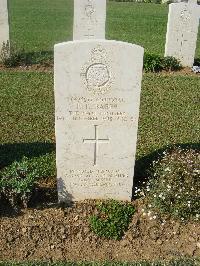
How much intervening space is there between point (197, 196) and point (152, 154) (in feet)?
6.07

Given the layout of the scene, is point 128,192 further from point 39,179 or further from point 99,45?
point 99,45

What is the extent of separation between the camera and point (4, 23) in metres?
12.8

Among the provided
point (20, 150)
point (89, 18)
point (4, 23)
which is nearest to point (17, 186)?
point (20, 150)

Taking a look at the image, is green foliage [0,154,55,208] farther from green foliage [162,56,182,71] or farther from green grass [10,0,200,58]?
green grass [10,0,200,58]

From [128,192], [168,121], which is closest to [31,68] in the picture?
[168,121]

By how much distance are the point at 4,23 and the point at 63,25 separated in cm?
916

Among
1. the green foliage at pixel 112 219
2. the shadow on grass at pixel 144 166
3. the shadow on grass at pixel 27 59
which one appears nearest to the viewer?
the green foliage at pixel 112 219

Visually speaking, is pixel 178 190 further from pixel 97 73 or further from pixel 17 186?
pixel 17 186

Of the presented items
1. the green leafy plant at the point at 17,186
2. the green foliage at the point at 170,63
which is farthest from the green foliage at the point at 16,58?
the green leafy plant at the point at 17,186

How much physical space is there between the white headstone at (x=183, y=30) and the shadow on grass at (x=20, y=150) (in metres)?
7.29

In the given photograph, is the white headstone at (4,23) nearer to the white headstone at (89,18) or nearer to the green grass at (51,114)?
the green grass at (51,114)

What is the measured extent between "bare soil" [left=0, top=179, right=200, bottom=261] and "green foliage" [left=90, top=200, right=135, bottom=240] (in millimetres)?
73

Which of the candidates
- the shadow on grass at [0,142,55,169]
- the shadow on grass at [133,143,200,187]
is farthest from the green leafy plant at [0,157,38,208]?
the shadow on grass at [133,143,200,187]

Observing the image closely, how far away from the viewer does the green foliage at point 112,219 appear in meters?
5.48
